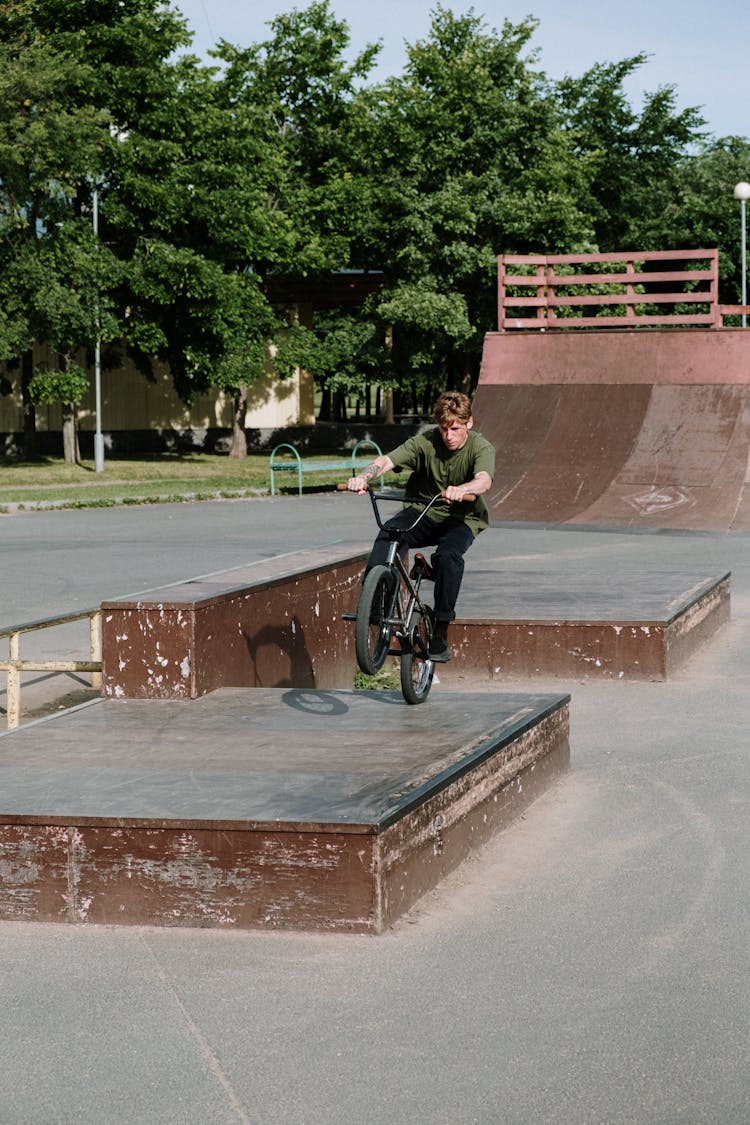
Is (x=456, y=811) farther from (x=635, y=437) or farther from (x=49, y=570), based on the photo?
(x=635, y=437)

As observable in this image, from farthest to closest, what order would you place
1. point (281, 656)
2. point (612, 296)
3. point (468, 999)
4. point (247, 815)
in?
point (612, 296) < point (281, 656) < point (247, 815) < point (468, 999)

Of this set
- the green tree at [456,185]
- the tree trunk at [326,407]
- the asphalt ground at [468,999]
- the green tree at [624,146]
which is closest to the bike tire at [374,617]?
the asphalt ground at [468,999]

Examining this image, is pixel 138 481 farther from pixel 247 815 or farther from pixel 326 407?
pixel 326 407

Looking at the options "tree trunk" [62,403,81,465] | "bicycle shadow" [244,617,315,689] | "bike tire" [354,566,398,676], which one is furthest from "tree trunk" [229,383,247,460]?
"bike tire" [354,566,398,676]

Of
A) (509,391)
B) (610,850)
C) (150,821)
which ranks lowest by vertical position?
(610,850)

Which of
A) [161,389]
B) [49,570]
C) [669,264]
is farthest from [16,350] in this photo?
[669,264]

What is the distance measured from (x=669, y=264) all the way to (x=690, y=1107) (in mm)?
52572

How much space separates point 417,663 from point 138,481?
992 inches

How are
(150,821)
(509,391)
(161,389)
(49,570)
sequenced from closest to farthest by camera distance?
(150,821) < (49,570) < (509,391) < (161,389)

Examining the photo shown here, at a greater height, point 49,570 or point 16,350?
point 16,350

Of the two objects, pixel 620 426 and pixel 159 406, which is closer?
pixel 620 426

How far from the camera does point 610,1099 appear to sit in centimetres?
345

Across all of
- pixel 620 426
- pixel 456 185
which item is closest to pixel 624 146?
pixel 456 185

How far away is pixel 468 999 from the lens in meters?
4.08
